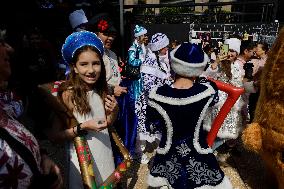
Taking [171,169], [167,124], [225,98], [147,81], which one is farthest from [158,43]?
[171,169]

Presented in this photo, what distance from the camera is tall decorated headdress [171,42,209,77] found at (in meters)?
2.29

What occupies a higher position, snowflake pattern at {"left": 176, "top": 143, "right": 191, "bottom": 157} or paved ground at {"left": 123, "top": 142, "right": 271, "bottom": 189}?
snowflake pattern at {"left": 176, "top": 143, "right": 191, "bottom": 157}

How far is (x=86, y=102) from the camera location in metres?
2.02

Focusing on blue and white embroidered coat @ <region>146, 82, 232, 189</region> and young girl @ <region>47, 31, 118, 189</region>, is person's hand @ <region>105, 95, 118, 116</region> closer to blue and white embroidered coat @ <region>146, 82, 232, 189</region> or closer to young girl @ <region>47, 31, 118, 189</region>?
young girl @ <region>47, 31, 118, 189</region>

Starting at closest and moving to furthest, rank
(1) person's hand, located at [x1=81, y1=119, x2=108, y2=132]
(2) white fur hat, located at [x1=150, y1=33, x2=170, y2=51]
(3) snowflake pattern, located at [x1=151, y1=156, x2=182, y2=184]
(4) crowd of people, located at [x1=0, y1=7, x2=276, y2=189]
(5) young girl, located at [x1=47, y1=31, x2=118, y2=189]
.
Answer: (4) crowd of people, located at [x1=0, y1=7, x2=276, y2=189]
(1) person's hand, located at [x1=81, y1=119, x2=108, y2=132]
(5) young girl, located at [x1=47, y1=31, x2=118, y2=189]
(3) snowflake pattern, located at [x1=151, y1=156, x2=182, y2=184]
(2) white fur hat, located at [x1=150, y1=33, x2=170, y2=51]

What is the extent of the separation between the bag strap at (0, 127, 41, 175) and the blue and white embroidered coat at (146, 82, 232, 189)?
1.32 meters

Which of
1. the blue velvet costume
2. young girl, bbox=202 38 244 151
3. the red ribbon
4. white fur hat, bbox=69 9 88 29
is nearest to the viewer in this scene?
the red ribbon

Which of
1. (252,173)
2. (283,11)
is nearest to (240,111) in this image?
(252,173)

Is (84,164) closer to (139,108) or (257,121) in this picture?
(257,121)

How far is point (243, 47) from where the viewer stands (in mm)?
5066

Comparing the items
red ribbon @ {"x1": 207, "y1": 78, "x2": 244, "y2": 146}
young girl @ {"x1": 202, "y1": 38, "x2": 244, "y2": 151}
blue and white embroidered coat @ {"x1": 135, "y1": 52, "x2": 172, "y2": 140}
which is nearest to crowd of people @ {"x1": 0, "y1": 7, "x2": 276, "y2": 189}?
red ribbon @ {"x1": 207, "y1": 78, "x2": 244, "y2": 146}

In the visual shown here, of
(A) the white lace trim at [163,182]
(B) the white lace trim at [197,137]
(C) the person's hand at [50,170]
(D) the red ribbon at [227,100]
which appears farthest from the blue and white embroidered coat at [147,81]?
(C) the person's hand at [50,170]

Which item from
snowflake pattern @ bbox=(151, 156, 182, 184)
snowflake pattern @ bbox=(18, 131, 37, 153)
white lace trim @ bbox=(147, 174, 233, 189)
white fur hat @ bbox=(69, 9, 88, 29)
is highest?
white fur hat @ bbox=(69, 9, 88, 29)

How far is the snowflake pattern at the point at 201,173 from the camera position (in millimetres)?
2299
